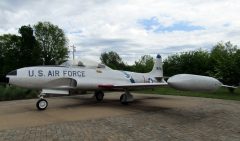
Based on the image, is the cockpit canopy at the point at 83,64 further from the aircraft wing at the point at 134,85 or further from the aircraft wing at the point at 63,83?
the aircraft wing at the point at 134,85

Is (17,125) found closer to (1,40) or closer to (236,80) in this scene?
(236,80)

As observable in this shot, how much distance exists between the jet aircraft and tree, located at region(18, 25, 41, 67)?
118 ft

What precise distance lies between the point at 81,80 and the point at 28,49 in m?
40.1

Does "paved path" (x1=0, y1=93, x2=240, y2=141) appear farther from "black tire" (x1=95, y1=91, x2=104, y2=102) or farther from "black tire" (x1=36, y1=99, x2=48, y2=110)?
"black tire" (x1=95, y1=91, x2=104, y2=102)

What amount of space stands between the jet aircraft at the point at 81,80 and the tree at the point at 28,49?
118ft

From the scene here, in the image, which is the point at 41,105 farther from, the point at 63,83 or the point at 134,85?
the point at 134,85

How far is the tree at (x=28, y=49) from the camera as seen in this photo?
162 ft

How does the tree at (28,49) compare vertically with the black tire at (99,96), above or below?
above

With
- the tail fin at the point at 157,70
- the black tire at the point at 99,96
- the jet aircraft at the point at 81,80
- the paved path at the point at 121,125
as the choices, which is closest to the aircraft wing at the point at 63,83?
the jet aircraft at the point at 81,80

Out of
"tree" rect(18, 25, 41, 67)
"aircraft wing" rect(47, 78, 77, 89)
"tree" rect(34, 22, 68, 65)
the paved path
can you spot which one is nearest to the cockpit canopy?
"aircraft wing" rect(47, 78, 77, 89)

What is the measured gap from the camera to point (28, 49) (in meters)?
50.8

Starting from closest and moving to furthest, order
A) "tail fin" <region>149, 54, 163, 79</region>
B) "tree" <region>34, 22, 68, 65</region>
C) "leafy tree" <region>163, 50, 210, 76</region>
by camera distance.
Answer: "tail fin" <region>149, 54, 163, 79</region>, "leafy tree" <region>163, 50, 210, 76</region>, "tree" <region>34, 22, 68, 65</region>

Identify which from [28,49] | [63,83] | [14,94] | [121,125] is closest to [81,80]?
[63,83]

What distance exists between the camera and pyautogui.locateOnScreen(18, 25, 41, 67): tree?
49375 mm
